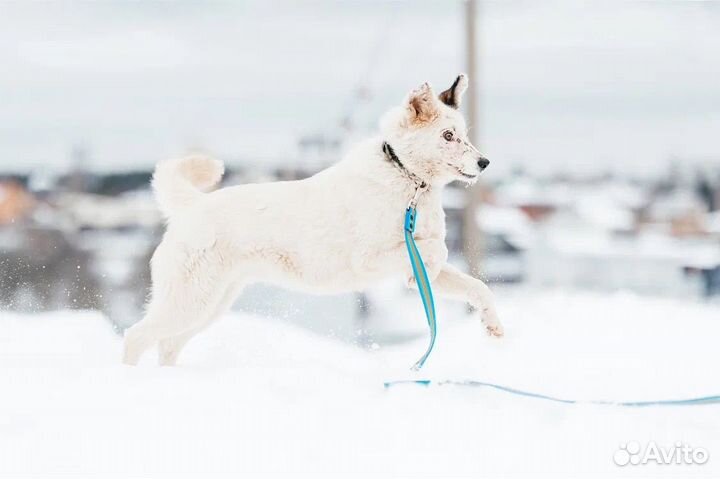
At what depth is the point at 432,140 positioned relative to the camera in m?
4.11

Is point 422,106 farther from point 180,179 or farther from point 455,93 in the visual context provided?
point 180,179

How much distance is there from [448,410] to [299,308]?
10.8 ft

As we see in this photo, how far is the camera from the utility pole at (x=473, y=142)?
7.93 meters

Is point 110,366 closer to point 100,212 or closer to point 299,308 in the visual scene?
point 299,308

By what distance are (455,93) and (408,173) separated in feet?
1.80

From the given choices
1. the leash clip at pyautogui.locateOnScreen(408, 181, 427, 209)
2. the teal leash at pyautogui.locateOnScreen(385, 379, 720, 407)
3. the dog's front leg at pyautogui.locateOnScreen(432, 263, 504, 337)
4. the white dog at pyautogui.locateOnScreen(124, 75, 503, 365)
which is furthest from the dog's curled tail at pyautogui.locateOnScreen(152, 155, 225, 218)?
the teal leash at pyautogui.locateOnScreen(385, 379, 720, 407)

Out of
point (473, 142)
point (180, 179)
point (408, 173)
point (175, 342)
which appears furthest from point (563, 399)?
point (473, 142)

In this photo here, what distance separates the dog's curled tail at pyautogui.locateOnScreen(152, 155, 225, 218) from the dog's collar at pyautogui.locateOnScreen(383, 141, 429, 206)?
3.60 ft

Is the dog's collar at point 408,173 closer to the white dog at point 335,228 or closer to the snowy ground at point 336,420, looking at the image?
the white dog at point 335,228

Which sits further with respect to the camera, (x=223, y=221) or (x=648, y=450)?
(x=223, y=221)

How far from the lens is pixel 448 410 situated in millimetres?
3473

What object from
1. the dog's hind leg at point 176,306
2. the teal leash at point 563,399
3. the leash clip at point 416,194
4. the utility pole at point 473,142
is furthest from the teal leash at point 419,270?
the utility pole at point 473,142

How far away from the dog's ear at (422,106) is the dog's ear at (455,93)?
0.22 m

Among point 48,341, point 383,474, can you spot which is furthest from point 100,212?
point 383,474
